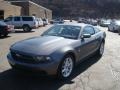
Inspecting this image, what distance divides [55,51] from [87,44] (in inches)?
82.0

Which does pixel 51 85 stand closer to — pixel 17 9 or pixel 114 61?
pixel 114 61

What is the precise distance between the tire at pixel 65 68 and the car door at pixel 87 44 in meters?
0.66

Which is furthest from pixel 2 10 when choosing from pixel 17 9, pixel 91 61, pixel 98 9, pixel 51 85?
pixel 98 9

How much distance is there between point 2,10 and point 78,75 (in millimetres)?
31494

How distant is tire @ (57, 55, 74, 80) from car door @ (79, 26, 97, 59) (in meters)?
0.66

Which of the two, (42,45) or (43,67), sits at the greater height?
(42,45)

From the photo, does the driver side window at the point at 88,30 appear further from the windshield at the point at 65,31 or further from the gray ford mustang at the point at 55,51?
the windshield at the point at 65,31

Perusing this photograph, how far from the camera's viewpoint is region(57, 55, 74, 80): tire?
6676 mm

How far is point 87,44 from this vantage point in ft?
27.3

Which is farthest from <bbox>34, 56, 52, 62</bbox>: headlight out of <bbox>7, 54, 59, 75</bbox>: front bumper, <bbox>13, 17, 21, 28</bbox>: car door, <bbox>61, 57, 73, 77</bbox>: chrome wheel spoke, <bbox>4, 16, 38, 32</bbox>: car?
<bbox>13, 17, 21, 28</bbox>: car door

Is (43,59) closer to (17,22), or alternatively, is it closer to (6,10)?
(17,22)

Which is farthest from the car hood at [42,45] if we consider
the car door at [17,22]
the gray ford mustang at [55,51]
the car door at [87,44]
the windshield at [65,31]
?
the car door at [17,22]

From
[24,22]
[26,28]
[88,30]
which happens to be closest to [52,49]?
[88,30]

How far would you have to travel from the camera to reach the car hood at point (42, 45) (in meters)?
6.51
